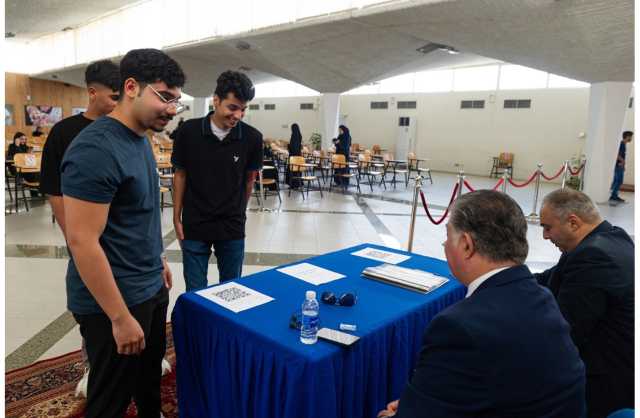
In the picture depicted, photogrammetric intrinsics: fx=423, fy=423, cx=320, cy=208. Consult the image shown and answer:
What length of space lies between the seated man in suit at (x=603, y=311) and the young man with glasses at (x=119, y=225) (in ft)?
5.12

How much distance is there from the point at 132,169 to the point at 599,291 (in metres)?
1.70

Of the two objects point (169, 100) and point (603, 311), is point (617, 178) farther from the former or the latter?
point (169, 100)

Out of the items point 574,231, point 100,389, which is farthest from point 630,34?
point 100,389

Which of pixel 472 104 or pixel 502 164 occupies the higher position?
pixel 472 104

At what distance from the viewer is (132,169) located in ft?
4.34

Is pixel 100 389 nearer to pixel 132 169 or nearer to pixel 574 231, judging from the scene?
pixel 132 169

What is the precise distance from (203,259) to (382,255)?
1.05m

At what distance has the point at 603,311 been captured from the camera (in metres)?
1.59

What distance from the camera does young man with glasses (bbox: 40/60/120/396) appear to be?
1800 mm

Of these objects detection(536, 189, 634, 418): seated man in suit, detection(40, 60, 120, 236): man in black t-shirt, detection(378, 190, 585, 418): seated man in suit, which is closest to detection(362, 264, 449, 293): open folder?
detection(536, 189, 634, 418): seated man in suit

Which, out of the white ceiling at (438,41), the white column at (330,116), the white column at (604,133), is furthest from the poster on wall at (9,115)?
the white column at (604,133)

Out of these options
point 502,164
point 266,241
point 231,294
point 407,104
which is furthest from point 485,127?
point 231,294

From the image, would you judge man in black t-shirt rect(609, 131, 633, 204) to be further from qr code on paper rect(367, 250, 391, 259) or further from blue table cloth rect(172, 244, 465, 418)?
blue table cloth rect(172, 244, 465, 418)

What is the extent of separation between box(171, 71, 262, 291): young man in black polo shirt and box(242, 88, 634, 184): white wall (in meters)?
13.2
